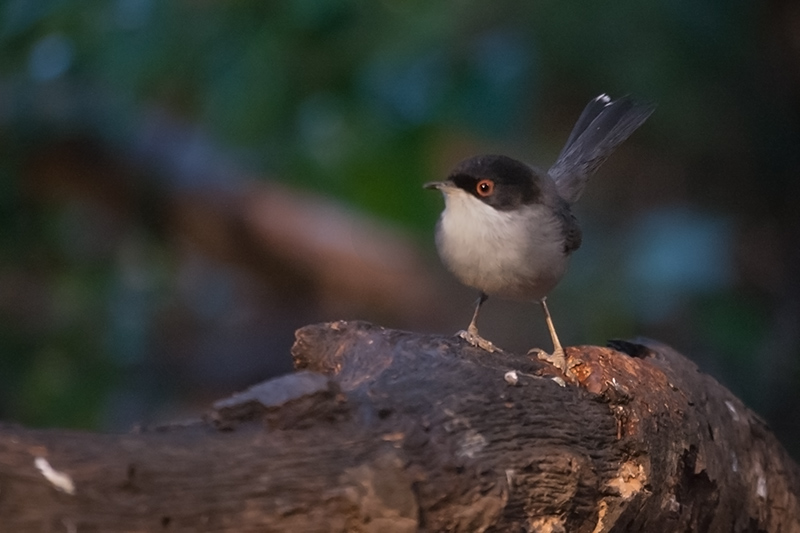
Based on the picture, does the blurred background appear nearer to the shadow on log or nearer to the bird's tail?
the bird's tail

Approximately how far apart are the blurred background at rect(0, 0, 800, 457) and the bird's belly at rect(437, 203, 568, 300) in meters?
1.36

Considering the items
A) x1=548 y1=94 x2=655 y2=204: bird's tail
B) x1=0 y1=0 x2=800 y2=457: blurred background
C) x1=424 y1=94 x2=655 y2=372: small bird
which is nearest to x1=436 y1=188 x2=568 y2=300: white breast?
x1=424 y1=94 x2=655 y2=372: small bird

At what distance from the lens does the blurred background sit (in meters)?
4.62

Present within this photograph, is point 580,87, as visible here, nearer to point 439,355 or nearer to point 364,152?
point 364,152

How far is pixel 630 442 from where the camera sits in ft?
9.00

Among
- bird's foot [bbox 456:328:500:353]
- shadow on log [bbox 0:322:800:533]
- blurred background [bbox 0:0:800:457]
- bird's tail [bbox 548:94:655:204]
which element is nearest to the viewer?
shadow on log [bbox 0:322:800:533]

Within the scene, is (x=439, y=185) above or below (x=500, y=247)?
above

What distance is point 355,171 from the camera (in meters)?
6.14

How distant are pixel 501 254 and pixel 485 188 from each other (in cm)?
27

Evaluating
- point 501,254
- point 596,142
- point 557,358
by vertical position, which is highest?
point 596,142

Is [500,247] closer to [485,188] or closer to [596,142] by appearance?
[485,188]

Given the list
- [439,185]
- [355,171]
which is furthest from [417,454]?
[355,171]

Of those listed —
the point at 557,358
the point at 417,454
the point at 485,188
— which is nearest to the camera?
the point at 417,454

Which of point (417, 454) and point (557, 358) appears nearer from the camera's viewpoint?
point (417, 454)
